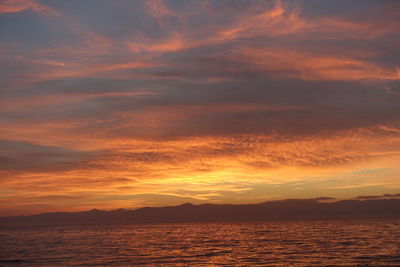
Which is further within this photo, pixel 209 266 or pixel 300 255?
pixel 300 255

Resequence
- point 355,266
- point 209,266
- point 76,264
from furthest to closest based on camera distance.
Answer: point 76,264 < point 209,266 < point 355,266

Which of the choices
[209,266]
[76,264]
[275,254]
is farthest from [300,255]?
[76,264]

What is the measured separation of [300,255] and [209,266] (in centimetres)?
1334

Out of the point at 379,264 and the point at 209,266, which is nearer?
the point at 379,264

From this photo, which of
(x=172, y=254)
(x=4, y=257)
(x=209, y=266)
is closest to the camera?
(x=209, y=266)

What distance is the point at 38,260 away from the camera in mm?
51562

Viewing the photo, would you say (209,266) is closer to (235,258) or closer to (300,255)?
(235,258)

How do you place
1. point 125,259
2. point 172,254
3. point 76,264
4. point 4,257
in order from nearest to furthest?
point 76,264
point 125,259
point 172,254
point 4,257

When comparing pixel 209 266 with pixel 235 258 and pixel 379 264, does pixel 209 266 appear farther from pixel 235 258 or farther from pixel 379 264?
pixel 379 264

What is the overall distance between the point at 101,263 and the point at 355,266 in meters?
30.1

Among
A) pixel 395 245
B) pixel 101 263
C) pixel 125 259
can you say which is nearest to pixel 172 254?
pixel 125 259

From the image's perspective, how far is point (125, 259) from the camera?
49531 mm

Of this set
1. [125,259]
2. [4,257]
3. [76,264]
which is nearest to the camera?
[76,264]

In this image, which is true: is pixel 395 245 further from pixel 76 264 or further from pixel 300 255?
pixel 76 264
